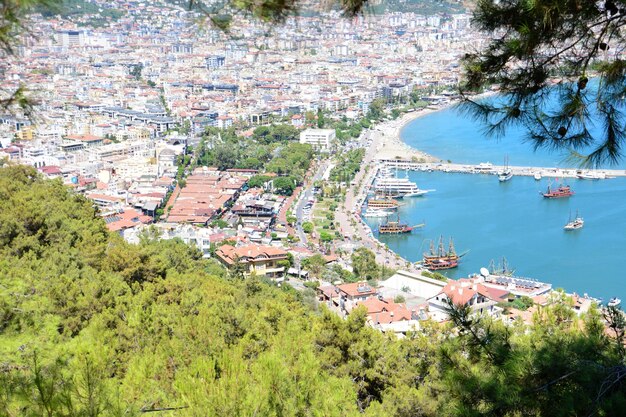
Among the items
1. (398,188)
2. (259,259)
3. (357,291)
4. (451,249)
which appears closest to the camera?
(357,291)

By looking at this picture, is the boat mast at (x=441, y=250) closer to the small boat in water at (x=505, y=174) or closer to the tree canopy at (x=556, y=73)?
the small boat in water at (x=505, y=174)

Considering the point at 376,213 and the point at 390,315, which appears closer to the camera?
the point at 390,315

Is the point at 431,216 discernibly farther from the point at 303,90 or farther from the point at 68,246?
the point at 303,90

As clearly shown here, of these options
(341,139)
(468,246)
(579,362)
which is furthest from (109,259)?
(341,139)

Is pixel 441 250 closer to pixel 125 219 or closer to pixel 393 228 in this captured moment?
pixel 393 228

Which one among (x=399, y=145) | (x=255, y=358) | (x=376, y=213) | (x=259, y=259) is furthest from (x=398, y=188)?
(x=255, y=358)

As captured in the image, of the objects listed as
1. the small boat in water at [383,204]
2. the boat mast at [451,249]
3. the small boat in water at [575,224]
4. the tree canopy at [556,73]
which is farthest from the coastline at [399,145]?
the tree canopy at [556,73]
